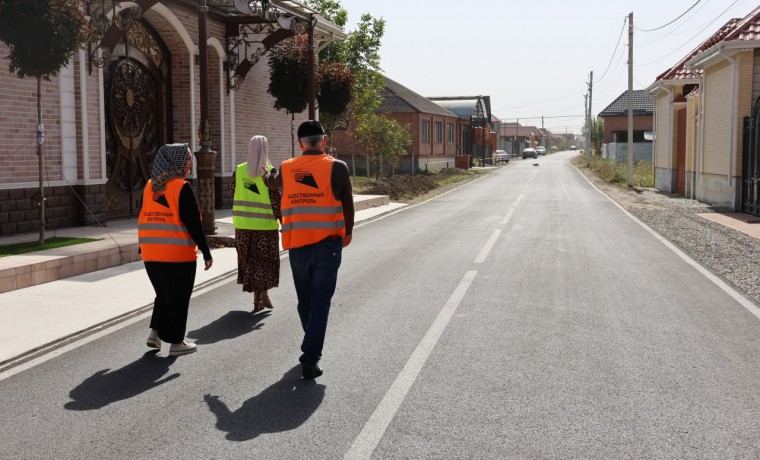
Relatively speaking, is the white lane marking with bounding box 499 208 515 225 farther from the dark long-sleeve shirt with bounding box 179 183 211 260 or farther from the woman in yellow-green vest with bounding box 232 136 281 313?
the dark long-sleeve shirt with bounding box 179 183 211 260

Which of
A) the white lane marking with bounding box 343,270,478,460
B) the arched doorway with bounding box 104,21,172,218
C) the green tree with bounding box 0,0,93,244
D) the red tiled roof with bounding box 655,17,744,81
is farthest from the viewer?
the red tiled roof with bounding box 655,17,744,81

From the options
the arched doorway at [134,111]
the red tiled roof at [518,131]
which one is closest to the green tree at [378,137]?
the arched doorway at [134,111]

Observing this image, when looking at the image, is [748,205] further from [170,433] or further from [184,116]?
[170,433]

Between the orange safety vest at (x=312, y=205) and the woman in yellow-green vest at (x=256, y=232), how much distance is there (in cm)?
222

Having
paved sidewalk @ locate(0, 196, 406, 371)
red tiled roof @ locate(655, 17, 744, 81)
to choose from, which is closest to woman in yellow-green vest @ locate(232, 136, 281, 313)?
paved sidewalk @ locate(0, 196, 406, 371)

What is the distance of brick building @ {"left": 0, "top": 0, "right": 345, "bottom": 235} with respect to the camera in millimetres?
12594

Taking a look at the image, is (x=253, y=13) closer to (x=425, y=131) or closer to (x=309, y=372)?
(x=309, y=372)

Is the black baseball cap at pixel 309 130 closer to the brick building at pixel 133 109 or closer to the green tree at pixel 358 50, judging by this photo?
the brick building at pixel 133 109

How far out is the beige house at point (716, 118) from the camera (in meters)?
19.8

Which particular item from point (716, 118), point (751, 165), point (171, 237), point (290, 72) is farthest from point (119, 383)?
point (716, 118)

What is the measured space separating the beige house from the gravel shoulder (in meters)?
0.87

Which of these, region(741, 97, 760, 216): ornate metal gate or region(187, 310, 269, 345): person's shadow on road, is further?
region(741, 97, 760, 216): ornate metal gate

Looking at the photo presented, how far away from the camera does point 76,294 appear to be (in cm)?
887

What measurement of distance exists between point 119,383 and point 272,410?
1321 millimetres
